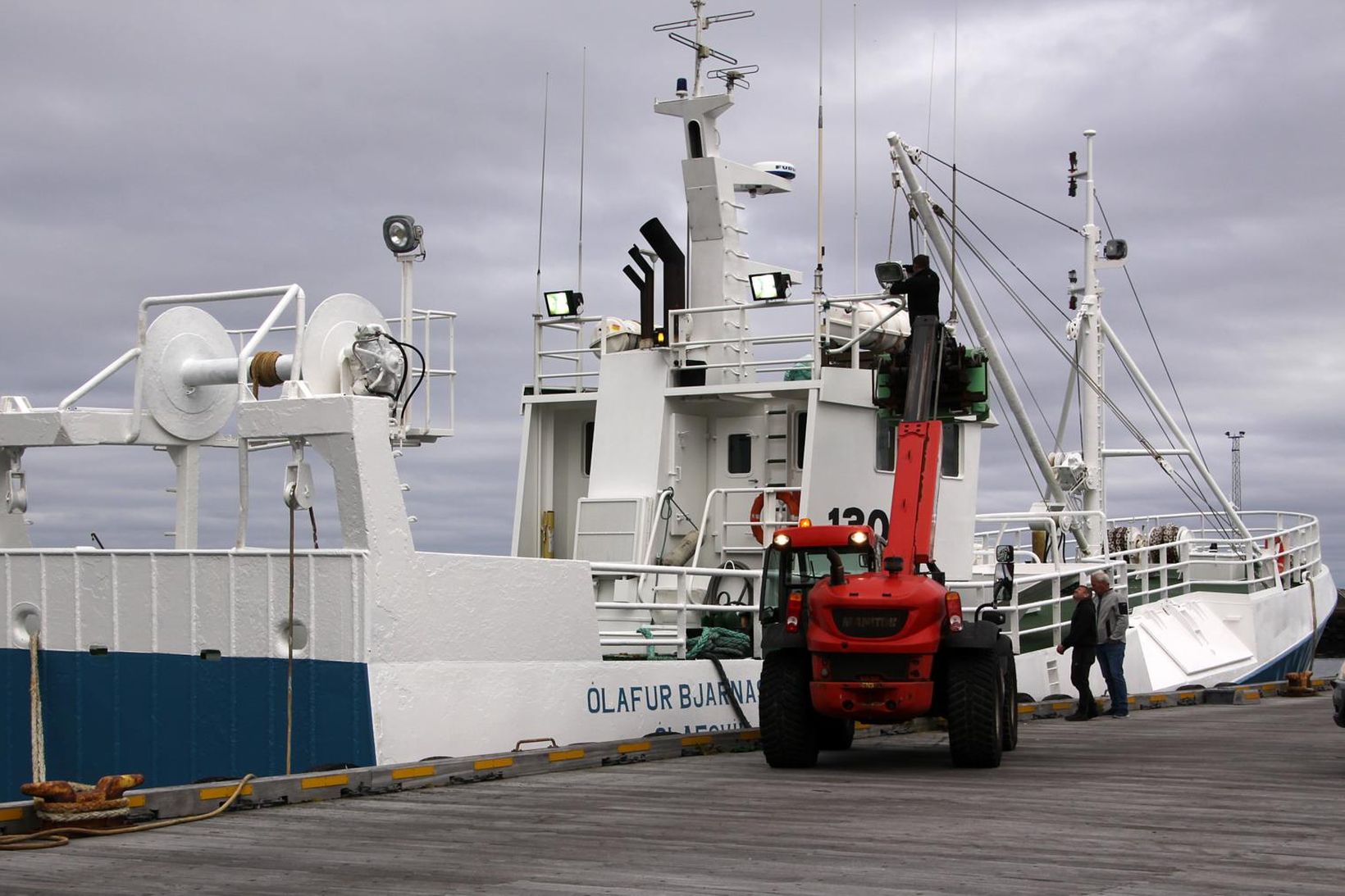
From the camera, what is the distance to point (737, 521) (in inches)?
676

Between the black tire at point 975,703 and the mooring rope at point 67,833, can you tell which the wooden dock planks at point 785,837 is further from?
the black tire at point 975,703

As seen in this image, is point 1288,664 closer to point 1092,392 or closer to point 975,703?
point 1092,392

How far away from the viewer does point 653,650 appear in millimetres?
14703

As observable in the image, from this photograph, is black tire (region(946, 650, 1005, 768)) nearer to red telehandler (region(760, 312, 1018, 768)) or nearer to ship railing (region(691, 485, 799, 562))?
red telehandler (region(760, 312, 1018, 768))

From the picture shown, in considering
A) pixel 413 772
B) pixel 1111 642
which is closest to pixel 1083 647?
pixel 1111 642

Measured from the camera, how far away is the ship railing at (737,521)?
16344 mm

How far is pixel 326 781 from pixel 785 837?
3.48 metres

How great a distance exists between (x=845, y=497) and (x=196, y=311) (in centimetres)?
684

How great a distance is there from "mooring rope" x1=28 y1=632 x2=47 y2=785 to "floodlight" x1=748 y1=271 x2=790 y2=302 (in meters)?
7.91

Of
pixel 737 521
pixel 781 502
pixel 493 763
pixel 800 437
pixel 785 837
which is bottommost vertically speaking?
pixel 493 763

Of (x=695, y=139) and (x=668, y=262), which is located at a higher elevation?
(x=695, y=139)

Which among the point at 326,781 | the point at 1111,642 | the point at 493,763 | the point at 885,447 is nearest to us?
the point at 326,781

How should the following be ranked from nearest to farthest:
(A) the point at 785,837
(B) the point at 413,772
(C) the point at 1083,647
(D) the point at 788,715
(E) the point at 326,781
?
1. (A) the point at 785,837
2. (E) the point at 326,781
3. (B) the point at 413,772
4. (D) the point at 788,715
5. (C) the point at 1083,647

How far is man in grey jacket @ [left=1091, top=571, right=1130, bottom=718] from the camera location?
18.2m
